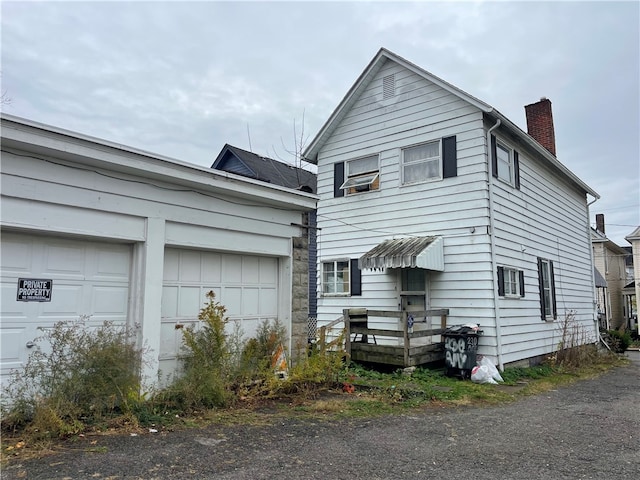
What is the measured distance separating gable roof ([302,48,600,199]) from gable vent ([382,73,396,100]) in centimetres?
40

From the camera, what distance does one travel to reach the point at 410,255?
10.3 meters

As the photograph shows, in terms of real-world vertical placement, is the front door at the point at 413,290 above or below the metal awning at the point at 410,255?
below

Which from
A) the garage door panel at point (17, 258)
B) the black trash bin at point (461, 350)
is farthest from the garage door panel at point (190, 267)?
the black trash bin at point (461, 350)

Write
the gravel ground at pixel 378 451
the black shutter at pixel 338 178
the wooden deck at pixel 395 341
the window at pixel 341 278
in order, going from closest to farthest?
the gravel ground at pixel 378 451, the wooden deck at pixel 395 341, the window at pixel 341 278, the black shutter at pixel 338 178

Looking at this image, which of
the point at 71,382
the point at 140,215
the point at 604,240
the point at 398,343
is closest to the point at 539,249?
the point at 398,343

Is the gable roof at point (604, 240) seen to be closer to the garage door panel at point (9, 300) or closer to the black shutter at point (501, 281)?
the black shutter at point (501, 281)

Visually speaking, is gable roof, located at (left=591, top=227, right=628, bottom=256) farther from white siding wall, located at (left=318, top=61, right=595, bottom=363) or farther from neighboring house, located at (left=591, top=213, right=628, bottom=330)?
white siding wall, located at (left=318, top=61, right=595, bottom=363)

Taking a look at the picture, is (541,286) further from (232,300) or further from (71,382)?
(71,382)

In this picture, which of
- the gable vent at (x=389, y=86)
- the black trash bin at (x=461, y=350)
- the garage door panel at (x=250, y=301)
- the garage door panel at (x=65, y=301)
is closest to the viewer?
the garage door panel at (x=65, y=301)

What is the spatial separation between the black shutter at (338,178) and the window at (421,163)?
2042mm

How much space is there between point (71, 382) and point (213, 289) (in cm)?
265

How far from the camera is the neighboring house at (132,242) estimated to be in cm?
524

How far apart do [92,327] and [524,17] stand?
36.0ft

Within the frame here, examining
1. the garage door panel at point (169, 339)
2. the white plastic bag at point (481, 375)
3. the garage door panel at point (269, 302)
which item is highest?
the garage door panel at point (269, 302)
